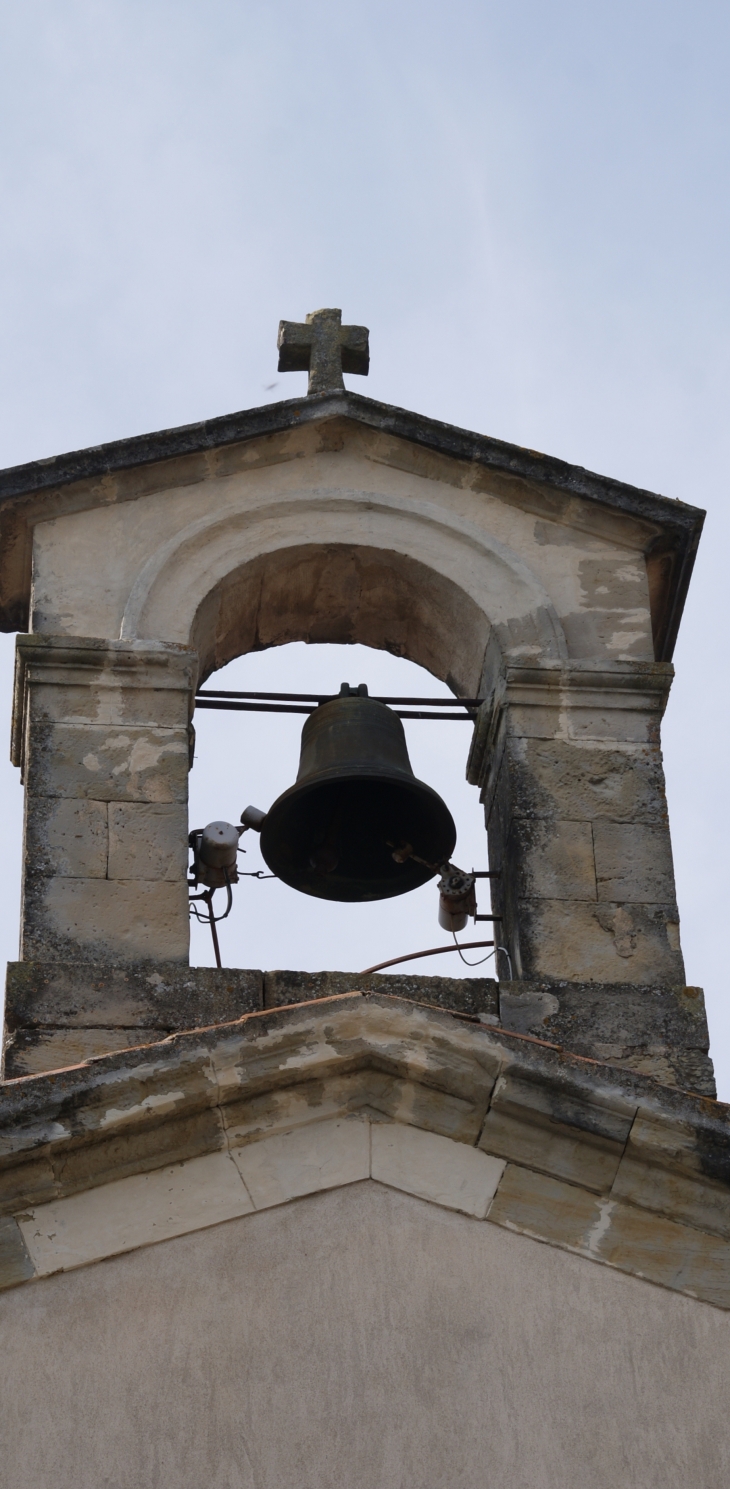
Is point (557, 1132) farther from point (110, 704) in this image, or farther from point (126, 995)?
point (110, 704)

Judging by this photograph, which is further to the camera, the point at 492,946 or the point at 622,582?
the point at 622,582

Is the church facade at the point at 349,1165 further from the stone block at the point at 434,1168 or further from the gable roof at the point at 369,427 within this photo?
the gable roof at the point at 369,427

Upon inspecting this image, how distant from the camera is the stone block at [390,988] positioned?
6.79 meters

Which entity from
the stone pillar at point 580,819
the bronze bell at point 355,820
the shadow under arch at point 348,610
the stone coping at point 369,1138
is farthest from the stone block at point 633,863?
the stone coping at point 369,1138

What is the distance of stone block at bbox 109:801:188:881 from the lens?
7125 millimetres

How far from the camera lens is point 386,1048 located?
5.95m

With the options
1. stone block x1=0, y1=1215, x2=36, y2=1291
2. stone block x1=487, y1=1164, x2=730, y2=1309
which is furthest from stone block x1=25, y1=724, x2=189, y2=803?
stone block x1=487, y1=1164, x2=730, y2=1309

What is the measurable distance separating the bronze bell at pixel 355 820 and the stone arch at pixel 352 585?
48cm

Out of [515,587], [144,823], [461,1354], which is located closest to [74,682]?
[144,823]

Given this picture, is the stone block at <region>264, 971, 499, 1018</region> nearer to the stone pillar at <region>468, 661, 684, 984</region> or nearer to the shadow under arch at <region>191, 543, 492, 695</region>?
the stone pillar at <region>468, 661, 684, 984</region>

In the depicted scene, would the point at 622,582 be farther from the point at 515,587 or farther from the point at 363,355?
the point at 363,355

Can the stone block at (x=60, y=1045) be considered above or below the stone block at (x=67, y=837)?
below

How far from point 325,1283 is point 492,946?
6.35ft

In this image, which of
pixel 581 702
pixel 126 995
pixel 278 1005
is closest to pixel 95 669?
pixel 126 995
